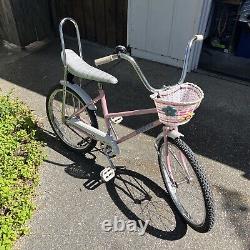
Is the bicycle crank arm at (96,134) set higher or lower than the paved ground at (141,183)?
higher

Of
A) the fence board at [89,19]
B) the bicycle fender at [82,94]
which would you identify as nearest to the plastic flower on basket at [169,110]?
the bicycle fender at [82,94]

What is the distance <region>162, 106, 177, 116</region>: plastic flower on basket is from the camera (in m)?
2.42

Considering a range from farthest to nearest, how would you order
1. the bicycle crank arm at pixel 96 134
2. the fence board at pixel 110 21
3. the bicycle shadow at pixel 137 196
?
1. the fence board at pixel 110 21
2. the bicycle crank arm at pixel 96 134
3. the bicycle shadow at pixel 137 196

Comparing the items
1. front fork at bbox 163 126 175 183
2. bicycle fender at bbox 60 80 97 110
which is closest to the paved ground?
front fork at bbox 163 126 175 183

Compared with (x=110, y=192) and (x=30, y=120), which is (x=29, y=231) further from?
(x=30, y=120)

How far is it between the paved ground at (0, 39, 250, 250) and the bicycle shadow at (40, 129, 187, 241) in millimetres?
10

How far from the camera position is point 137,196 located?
336 centimetres

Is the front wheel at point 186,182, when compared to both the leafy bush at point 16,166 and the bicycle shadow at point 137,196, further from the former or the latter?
the leafy bush at point 16,166

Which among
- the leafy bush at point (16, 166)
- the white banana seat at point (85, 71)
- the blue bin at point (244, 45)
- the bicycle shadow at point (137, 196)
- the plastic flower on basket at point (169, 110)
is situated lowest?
the bicycle shadow at point (137, 196)

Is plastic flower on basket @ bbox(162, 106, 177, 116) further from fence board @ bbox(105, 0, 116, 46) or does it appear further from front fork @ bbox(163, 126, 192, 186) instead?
fence board @ bbox(105, 0, 116, 46)

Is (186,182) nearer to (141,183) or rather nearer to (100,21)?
(141,183)

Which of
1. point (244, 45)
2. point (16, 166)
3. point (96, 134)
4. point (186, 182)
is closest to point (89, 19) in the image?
point (244, 45)

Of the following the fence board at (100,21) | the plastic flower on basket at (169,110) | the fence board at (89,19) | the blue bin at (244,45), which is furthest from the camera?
the fence board at (89,19)

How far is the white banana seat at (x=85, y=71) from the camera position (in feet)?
9.69
